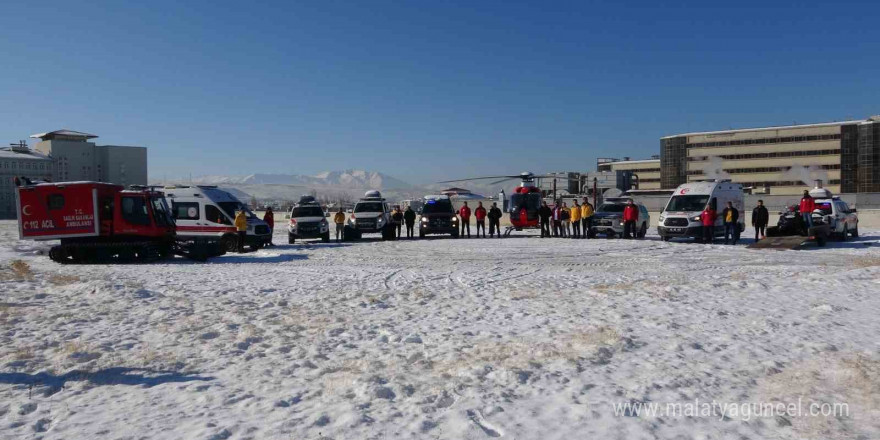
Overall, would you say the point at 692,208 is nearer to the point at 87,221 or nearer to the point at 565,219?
the point at 565,219

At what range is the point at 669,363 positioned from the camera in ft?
20.7

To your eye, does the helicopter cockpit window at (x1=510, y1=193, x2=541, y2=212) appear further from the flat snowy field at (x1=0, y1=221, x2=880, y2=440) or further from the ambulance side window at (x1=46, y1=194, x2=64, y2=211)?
the ambulance side window at (x1=46, y1=194, x2=64, y2=211)

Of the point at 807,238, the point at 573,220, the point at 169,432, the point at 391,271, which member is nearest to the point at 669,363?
the point at 169,432

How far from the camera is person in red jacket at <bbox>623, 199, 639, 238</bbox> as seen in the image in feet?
80.2

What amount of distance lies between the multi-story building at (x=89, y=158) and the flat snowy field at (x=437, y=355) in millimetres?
69008

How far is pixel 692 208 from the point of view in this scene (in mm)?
22656

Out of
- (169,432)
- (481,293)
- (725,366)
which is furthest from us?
(481,293)

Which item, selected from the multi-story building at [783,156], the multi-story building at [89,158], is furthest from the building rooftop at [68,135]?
the multi-story building at [783,156]

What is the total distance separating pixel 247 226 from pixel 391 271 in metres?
8.96

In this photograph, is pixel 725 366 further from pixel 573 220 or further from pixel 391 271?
pixel 573 220

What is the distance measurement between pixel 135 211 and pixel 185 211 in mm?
3532

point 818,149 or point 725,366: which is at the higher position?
point 818,149

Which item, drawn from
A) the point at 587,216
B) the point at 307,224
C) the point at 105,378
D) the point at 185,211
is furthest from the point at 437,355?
the point at 587,216

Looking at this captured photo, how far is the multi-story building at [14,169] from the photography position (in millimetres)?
69250
